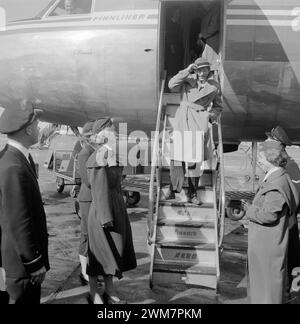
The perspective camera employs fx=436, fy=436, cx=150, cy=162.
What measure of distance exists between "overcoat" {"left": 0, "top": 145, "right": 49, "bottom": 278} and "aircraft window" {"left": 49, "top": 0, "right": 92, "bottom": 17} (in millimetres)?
5194

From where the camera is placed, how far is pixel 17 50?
7.54 m

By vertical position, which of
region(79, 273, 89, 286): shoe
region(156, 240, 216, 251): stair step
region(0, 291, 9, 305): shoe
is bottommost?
region(79, 273, 89, 286): shoe

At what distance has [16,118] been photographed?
3156 millimetres

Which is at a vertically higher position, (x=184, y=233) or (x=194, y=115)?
(x=194, y=115)

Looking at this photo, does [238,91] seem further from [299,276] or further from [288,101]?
[299,276]

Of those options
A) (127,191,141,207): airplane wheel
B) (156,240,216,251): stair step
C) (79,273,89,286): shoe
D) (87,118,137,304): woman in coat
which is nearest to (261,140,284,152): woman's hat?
(87,118,137,304): woman in coat

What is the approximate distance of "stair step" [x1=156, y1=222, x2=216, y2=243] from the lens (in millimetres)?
5477

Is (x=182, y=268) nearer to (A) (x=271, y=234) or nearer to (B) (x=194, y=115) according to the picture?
(A) (x=271, y=234)

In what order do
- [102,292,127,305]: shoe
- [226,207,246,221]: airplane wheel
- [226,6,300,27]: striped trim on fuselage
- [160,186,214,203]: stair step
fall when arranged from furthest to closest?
[226,207,246,221]: airplane wheel
[226,6,300,27]: striped trim on fuselage
[160,186,214,203]: stair step
[102,292,127,305]: shoe

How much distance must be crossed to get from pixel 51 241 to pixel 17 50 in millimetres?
3325

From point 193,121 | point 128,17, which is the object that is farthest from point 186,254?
point 128,17

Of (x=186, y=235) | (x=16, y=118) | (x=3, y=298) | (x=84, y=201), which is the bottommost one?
(x=186, y=235)

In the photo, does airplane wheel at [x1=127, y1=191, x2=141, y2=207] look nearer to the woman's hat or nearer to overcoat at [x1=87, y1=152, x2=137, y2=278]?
overcoat at [x1=87, y1=152, x2=137, y2=278]

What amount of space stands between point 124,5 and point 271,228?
4.83 meters
